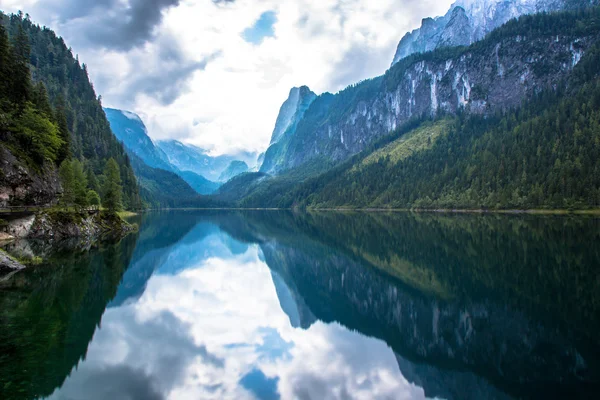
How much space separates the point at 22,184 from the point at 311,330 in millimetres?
46273

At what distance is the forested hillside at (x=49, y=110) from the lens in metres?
51.2

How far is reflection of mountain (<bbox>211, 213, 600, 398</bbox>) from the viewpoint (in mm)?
12977

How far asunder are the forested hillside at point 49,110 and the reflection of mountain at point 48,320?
90.4 ft

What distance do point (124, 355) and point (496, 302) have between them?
63.1 ft

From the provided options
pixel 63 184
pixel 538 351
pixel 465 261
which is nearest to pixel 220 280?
pixel 465 261

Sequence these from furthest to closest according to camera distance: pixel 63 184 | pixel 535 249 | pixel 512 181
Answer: pixel 512 181
pixel 63 184
pixel 535 249

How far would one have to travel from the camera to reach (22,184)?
47.1m

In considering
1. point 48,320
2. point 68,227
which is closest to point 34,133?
point 68,227

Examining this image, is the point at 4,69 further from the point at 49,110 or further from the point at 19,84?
the point at 49,110

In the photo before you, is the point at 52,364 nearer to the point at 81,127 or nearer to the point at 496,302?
the point at 496,302

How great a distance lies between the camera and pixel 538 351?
14.2m

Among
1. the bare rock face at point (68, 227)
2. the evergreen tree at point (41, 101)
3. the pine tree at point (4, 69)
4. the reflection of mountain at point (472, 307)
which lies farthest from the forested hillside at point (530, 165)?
the pine tree at point (4, 69)

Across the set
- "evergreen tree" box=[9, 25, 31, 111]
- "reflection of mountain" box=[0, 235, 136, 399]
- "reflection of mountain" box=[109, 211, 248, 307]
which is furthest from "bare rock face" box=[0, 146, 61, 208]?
"reflection of mountain" box=[0, 235, 136, 399]

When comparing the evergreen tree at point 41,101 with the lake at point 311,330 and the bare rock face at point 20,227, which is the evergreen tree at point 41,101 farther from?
the lake at point 311,330
